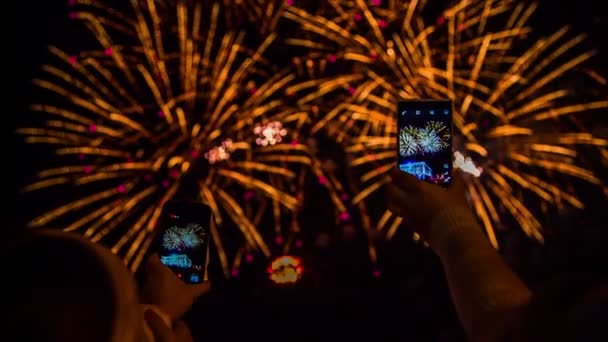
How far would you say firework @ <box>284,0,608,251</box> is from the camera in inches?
187

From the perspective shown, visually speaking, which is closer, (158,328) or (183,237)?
(158,328)

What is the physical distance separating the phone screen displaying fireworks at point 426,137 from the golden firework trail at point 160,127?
248cm

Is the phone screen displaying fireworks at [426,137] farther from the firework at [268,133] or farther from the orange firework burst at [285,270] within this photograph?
the firework at [268,133]

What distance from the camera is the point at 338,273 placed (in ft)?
15.7

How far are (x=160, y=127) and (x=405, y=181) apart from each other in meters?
3.51

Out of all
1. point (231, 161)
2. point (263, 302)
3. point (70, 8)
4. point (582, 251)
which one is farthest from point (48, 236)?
point (70, 8)

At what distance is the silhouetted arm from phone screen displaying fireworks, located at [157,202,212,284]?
1164 millimetres

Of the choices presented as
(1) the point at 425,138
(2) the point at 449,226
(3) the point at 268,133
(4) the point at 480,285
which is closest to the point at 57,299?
(4) the point at 480,285

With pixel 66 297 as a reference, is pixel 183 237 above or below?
below

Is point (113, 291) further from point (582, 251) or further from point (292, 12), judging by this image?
point (292, 12)

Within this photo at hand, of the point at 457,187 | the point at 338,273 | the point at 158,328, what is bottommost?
the point at 338,273

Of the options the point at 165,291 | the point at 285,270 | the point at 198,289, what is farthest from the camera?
the point at 285,270

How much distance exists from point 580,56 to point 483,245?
394 centimetres

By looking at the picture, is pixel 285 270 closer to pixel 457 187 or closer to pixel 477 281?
pixel 457 187
